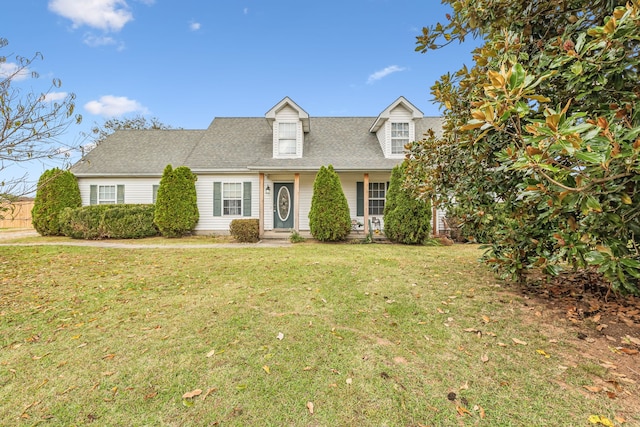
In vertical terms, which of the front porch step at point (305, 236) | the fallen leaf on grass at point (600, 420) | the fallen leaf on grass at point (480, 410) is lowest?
the fallen leaf on grass at point (480, 410)

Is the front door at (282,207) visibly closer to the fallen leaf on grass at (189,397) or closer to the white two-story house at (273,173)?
the white two-story house at (273,173)

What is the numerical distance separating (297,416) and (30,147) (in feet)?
19.6

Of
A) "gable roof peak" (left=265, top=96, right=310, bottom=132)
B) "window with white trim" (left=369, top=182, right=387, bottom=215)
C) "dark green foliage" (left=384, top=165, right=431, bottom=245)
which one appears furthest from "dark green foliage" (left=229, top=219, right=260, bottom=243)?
"window with white trim" (left=369, top=182, right=387, bottom=215)

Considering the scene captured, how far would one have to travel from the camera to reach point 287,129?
42.0ft

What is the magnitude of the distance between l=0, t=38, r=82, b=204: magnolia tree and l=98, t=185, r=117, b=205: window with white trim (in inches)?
389

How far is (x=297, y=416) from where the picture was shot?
6.66 feet

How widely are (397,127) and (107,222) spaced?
12.9 m

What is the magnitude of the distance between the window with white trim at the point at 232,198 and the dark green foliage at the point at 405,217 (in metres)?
6.84

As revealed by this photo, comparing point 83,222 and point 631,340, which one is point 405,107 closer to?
point 631,340

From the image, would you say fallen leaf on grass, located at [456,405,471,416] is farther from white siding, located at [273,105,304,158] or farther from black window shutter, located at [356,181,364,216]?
white siding, located at [273,105,304,158]

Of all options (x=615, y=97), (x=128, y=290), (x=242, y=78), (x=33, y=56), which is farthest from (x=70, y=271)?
(x=242, y=78)

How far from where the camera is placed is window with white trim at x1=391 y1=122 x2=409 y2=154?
12633mm

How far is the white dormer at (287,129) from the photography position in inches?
496

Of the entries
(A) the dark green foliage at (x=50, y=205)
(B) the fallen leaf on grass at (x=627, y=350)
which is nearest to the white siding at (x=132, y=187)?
(A) the dark green foliage at (x=50, y=205)
